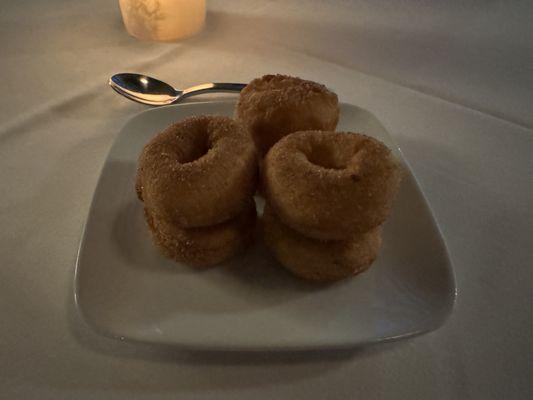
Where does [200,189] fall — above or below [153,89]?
above

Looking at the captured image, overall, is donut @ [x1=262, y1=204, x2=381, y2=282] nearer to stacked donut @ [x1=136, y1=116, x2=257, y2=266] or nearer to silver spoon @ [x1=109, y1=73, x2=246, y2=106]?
stacked donut @ [x1=136, y1=116, x2=257, y2=266]

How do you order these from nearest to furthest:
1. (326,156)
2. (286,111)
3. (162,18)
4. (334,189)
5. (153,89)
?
(334,189), (326,156), (286,111), (153,89), (162,18)

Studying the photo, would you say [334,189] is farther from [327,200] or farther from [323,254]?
[323,254]

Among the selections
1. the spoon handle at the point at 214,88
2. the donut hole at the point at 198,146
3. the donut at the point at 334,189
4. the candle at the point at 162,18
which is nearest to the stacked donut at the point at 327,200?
the donut at the point at 334,189

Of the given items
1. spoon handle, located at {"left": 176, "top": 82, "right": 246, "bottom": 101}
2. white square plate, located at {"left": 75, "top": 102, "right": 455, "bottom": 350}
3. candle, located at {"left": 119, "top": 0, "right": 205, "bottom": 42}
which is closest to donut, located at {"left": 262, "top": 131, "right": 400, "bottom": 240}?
white square plate, located at {"left": 75, "top": 102, "right": 455, "bottom": 350}

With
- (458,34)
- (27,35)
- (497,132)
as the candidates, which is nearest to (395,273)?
(497,132)

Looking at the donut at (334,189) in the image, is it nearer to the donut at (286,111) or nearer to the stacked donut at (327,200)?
the stacked donut at (327,200)

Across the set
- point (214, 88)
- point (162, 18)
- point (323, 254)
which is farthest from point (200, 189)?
point (162, 18)
